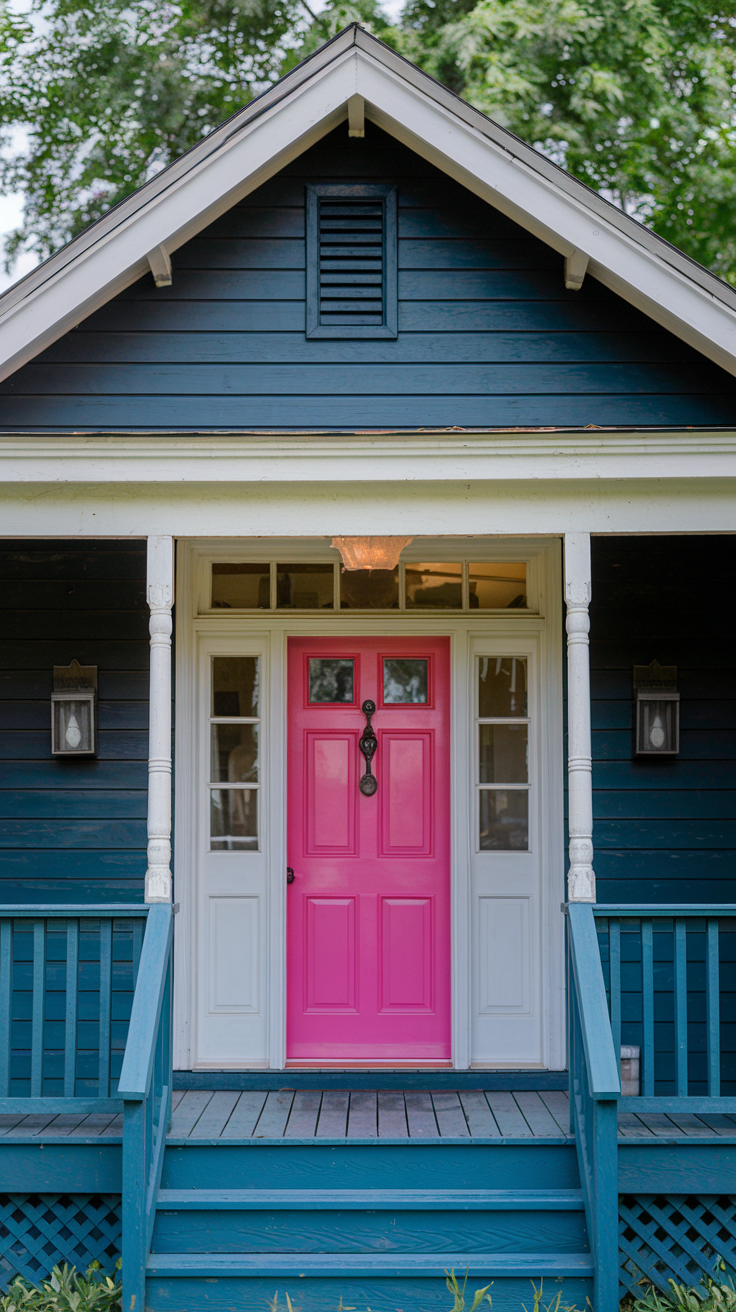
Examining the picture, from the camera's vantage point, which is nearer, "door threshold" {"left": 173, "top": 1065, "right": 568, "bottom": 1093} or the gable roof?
the gable roof

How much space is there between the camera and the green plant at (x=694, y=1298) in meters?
3.43

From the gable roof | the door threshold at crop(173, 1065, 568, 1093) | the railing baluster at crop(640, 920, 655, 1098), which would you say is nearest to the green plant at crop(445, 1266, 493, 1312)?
the railing baluster at crop(640, 920, 655, 1098)

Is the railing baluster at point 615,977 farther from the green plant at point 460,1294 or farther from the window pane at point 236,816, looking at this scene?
the window pane at point 236,816

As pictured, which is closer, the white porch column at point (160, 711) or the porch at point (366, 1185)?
the porch at point (366, 1185)

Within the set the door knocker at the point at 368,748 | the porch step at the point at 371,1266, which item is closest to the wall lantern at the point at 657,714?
the door knocker at the point at 368,748

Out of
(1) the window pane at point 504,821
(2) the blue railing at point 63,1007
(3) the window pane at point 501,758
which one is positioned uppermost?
(3) the window pane at point 501,758

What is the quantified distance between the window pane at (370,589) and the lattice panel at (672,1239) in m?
2.64

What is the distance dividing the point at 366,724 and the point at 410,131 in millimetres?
2543

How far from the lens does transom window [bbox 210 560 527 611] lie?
4.96 meters

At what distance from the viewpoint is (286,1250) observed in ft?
11.4

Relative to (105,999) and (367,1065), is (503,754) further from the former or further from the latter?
(105,999)

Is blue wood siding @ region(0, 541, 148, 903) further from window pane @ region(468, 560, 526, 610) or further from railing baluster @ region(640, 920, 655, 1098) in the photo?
railing baluster @ region(640, 920, 655, 1098)

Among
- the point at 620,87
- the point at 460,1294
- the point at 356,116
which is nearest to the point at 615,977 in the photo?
the point at 460,1294

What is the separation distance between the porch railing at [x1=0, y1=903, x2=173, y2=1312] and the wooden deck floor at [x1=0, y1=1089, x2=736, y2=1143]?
17 centimetres
